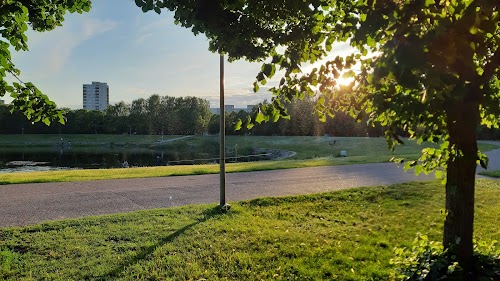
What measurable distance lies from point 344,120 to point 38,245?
53.3 m

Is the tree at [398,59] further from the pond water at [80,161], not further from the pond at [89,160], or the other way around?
the pond water at [80,161]

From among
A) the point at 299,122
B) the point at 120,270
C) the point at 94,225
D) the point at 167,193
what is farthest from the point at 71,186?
the point at 299,122

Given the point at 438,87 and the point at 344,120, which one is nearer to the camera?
the point at 438,87

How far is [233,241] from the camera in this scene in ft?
18.2

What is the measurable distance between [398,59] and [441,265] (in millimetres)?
2260

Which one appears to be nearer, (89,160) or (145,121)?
(89,160)

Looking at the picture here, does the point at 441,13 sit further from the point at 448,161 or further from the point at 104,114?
the point at 104,114

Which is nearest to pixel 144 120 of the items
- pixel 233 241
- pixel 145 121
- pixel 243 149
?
pixel 145 121

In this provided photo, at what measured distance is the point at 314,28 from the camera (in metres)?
3.14

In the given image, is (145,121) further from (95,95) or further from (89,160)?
(95,95)

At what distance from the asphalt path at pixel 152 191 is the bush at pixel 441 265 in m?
5.60

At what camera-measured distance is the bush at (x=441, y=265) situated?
3.22 meters

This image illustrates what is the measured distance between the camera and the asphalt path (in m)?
7.72

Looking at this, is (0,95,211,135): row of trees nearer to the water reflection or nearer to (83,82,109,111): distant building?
the water reflection
